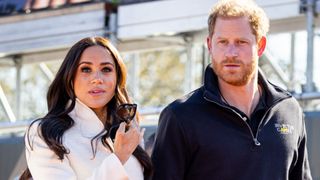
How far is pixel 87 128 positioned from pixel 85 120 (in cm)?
4

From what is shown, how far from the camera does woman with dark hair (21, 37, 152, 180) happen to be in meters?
4.54

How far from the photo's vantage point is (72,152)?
461 centimetres

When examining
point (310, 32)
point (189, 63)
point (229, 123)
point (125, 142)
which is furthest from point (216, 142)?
point (189, 63)

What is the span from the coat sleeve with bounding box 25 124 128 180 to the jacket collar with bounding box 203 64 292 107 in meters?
0.54

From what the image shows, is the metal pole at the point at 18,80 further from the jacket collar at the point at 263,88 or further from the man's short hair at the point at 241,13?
the man's short hair at the point at 241,13

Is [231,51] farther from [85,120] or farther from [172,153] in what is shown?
[85,120]

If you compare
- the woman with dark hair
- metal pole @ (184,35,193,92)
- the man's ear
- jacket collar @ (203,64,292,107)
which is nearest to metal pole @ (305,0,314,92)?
metal pole @ (184,35,193,92)

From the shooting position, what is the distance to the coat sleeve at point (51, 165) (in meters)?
4.48

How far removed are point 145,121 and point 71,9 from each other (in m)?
2.64

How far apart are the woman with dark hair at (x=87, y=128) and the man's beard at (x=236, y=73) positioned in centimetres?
42

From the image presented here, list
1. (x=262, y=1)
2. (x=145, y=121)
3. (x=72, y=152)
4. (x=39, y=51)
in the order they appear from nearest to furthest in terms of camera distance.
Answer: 1. (x=72, y=152)
2. (x=145, y=121)
3. (x=262, y=1)
4. (x=39, y=51)

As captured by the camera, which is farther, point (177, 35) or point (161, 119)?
point (177, 35)

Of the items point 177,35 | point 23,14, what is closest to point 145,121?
point 177,35

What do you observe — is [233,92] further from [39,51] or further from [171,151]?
[39,51]
